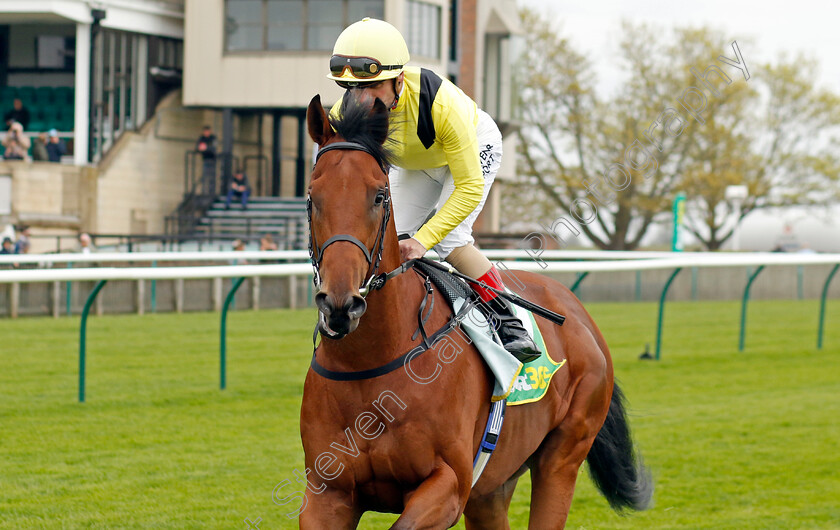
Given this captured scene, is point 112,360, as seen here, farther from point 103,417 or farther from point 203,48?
point 203,48

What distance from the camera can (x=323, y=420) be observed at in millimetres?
2898

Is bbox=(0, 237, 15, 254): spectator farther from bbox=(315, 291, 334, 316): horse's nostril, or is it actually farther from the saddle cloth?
bbox=(315, 291, 334, 316): horse's nostril

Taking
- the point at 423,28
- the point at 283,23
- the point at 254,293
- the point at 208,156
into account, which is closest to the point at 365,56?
the point at 254,293

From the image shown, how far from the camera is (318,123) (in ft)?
9.29

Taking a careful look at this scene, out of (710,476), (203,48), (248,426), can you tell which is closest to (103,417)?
(248,426)

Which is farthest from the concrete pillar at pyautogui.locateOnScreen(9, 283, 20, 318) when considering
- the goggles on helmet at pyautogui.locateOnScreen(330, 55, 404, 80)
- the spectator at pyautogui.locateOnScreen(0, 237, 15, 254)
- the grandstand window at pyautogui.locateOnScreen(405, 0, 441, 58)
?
the grandstand window at pyautogui.locateOnScreen(405, 0, 441, 58)

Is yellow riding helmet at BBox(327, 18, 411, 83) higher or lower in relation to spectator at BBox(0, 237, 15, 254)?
higher

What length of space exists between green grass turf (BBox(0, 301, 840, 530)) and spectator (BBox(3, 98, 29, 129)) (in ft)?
34.5

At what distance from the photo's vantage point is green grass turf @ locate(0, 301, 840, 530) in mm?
4789

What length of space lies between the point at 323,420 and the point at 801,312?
15.7 metres

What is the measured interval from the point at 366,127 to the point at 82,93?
20402 mm

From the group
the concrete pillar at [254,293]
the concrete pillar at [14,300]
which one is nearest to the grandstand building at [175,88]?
the concrete pillar at [254,293]

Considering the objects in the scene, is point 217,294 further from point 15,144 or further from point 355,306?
point 355,306

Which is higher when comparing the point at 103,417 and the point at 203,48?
the point at 203,48
